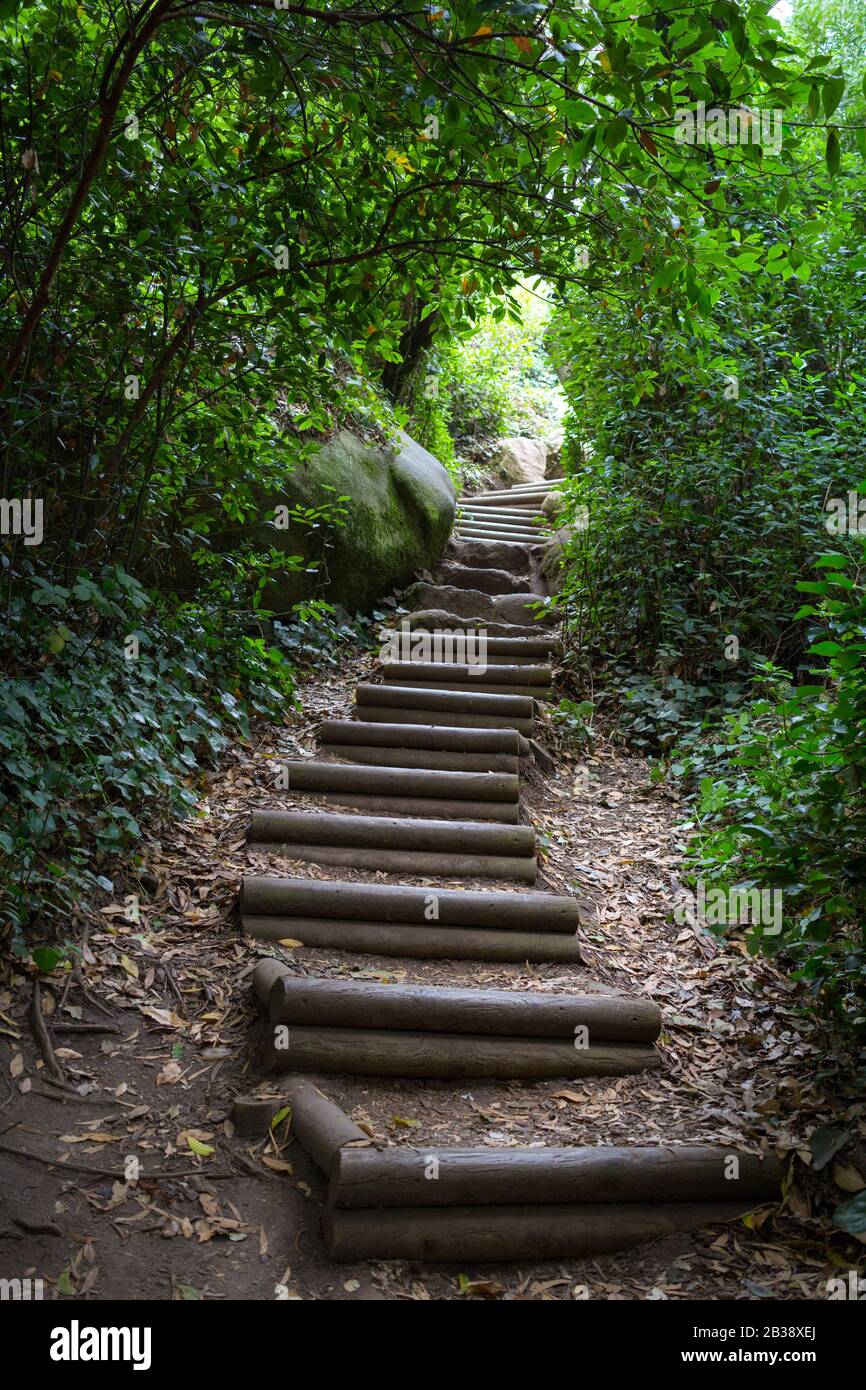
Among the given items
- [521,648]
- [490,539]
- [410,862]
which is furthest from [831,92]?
[490,539]

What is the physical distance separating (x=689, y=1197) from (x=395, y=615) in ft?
19.8

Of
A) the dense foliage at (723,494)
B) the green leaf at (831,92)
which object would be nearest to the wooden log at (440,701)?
the dense foliage at (723,494)

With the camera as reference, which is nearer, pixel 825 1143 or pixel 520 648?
pixel 825 1143

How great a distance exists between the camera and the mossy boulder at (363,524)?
7613 mm

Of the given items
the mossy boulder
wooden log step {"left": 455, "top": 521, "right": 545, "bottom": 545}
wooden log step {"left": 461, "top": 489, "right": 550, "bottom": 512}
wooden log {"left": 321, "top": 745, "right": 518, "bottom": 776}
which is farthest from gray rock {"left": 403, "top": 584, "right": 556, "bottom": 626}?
wooden log step {"left": 461, "top": 489, "right": 550, "bottom": 512}

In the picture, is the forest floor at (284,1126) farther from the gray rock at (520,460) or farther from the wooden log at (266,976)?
the gray rock at (520,460)

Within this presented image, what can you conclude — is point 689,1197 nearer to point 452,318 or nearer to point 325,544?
point 452,318

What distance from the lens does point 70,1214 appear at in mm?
2785

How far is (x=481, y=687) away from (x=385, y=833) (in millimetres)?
2451

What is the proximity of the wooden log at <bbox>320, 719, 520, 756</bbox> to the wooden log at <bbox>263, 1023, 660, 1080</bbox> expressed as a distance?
2592 mm

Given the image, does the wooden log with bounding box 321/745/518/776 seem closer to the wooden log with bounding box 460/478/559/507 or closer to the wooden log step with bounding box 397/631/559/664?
the wooden log step with bounding box 397/631/559/664

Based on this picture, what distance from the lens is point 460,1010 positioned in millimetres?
3646

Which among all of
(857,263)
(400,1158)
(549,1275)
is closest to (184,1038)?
(400,1158)

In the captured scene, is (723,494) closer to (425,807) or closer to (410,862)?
(425,807)
